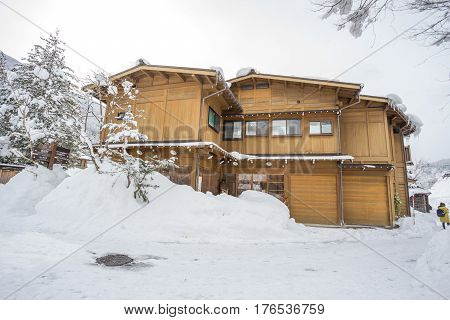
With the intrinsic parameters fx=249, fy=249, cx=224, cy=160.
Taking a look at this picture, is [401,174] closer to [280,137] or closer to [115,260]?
[280,137]

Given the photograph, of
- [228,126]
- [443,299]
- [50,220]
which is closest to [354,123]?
[228,126]

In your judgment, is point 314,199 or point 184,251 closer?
point 184,251

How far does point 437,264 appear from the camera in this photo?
15.5ft

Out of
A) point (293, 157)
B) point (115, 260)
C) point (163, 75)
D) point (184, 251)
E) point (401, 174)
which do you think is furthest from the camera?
point (401, 174)

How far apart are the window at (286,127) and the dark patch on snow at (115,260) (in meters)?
12.2

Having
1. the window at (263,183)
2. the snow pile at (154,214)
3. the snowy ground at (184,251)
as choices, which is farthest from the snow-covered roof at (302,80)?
the snow pile at (154,214)

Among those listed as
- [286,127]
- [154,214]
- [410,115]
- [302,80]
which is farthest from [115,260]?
[410,115]

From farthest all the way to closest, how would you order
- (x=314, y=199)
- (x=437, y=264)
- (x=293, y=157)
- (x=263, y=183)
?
(x=263, y=183) → (x=314, y=199) → (x=293, y=157) → (x=437, y=264)

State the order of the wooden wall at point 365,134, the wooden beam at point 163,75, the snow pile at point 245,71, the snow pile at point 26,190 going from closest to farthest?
the snow pile at point 26,190 → the wooden beam at point 163,75 → the wooden wall at point 365,134 → the snow pile at point 245,71

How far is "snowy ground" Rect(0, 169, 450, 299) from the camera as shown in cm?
409

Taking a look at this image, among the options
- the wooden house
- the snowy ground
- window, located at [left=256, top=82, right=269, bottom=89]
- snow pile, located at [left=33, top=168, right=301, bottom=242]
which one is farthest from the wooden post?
window, located at [left=256, top=82, right=269, bottom=89]

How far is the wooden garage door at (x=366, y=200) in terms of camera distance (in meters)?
14.8

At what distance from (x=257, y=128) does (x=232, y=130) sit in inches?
66.6

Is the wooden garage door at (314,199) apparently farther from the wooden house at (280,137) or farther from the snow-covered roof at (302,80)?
the snow-covered roof at (302,80)
